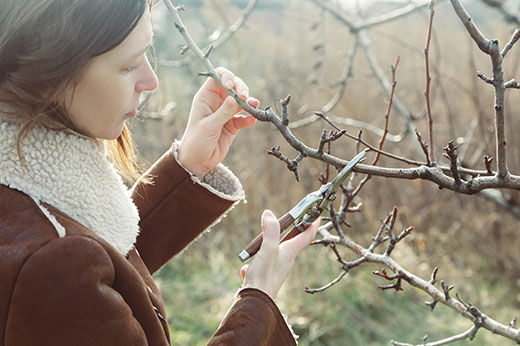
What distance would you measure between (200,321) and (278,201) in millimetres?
1142

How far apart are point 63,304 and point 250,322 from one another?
0.34m

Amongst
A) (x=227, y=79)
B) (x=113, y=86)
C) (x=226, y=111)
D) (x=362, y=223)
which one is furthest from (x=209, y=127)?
(x=362, y=223)

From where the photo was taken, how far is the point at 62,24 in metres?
1.07

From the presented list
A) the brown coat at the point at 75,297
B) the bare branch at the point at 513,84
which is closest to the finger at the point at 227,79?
the brown coat at the point at 75,297

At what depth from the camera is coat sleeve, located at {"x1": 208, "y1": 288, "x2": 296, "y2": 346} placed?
1120 millimetres

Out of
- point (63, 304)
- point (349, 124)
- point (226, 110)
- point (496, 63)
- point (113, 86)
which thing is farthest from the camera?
point (349, 124)

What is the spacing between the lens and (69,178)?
3.81 feet

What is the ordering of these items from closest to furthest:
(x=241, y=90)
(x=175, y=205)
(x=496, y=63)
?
1. (x=496, y=63)
2. (x=241, y=90)
3. (x=175, y=205)

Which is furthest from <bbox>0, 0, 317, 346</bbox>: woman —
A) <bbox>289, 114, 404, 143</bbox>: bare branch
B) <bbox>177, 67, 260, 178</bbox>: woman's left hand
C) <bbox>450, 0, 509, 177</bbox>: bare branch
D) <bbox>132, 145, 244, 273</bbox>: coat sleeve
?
<bbox>289, 114, 404, 143</bbox>: bare branch

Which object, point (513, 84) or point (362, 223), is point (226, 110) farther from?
point (362, 223)

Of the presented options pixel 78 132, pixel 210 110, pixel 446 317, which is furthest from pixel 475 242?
pixel 78 132

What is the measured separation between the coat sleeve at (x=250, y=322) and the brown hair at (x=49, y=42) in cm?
51

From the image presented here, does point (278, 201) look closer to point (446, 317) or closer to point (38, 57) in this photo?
point (446, 317)

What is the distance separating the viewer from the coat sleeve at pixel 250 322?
1120 mm
